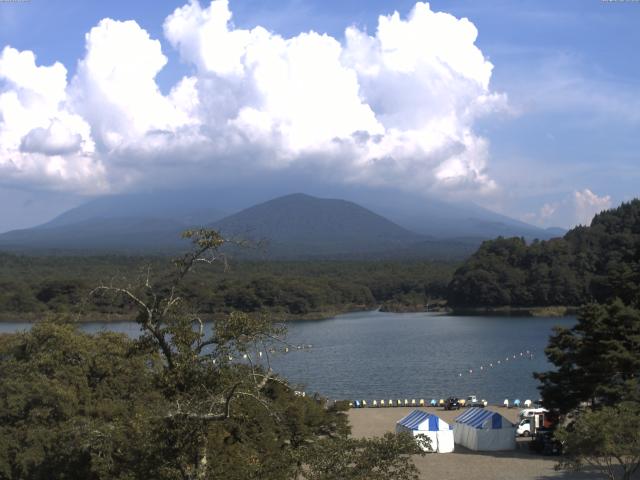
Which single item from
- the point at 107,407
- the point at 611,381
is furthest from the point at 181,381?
the point at 611,381

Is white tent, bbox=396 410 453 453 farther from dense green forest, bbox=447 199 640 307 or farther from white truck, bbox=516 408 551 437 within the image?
dense green forest, bbox=447 199 640 307

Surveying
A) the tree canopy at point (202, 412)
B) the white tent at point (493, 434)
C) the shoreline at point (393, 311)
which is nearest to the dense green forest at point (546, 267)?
the shoreline at point (393, 311)

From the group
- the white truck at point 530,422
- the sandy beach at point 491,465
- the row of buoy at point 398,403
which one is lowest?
the row of buoy at point 398,403

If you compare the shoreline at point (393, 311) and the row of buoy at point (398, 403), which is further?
the shoreline at point (393, 311)

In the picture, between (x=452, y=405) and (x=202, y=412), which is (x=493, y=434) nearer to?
(x=452, y=405)

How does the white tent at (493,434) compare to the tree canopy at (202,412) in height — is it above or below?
below

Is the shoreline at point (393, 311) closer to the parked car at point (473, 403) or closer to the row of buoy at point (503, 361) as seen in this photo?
the row of buoy at point (503, 361)

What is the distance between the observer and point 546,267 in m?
57.9

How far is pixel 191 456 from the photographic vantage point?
5.91 m

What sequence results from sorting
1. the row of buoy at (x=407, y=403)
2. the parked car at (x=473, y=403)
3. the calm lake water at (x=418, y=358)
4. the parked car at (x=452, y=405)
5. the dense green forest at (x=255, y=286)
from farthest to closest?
the dense green forest at (x=255, y=286), the calm lake water at (x=418, y=358), the row of buoy at (x=407, y=403), the parked car at (x=473, y=403), the parked car at (x=452, y=405)

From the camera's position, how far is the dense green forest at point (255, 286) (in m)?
50.6

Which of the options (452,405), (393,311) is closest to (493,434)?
(452,405)

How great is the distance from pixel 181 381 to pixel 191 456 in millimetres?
563

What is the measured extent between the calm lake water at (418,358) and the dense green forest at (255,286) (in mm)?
3524
